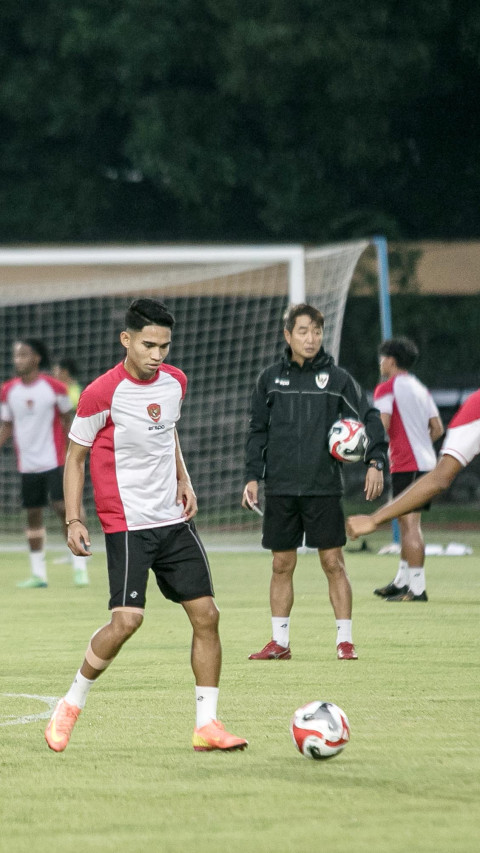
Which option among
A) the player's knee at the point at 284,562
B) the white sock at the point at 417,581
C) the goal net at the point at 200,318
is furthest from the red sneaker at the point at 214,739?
the goal net at the point at 200,318

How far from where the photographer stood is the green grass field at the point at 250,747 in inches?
185

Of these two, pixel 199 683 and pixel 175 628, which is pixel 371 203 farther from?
pixel 199 683

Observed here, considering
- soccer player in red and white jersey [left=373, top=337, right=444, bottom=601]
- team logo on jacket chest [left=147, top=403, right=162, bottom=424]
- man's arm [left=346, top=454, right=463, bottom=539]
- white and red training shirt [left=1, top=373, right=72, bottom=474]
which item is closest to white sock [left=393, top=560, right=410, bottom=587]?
soccer player in red and white jersey [left=373, top=337, right=444, bottom=601]

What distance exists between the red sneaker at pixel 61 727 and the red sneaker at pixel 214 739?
499 mm

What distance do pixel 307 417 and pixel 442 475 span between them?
11.8ft

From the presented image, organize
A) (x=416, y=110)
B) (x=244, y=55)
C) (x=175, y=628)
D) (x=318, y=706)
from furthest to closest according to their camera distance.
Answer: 1. (x=416, y=110)
2. (x=244, y=55)
3. (x=175, y=628)
4. (x=318, y=706)

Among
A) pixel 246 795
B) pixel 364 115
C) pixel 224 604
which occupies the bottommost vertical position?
pixel 224 604

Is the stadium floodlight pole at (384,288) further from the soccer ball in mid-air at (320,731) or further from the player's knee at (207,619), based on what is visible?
the soccer ball in mid-air at (320,731)

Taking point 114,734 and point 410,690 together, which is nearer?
point 114,734

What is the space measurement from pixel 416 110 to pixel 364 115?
2.97m

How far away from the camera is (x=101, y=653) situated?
5.88 metres

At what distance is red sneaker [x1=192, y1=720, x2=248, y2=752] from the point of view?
589cm

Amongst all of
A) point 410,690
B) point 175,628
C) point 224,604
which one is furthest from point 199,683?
point 224,604

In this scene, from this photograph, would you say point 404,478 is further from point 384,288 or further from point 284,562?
point 384,288
